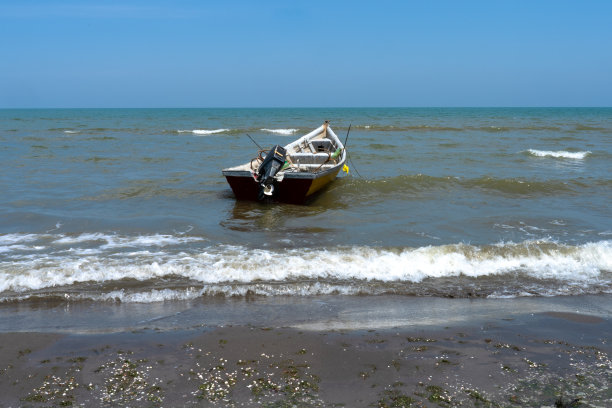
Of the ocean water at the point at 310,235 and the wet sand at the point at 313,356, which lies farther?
the ocean water at the point at 310,235

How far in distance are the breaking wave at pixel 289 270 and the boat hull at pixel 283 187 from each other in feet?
11.0

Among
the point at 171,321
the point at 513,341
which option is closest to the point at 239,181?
the point at 171,321

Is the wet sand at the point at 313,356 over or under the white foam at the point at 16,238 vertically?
under

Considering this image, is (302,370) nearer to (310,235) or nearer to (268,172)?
(310,235)

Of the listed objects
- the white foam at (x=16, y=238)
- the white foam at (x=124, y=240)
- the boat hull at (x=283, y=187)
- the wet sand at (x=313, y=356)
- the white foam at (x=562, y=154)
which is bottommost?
the wet sand at (x=313, y=356)

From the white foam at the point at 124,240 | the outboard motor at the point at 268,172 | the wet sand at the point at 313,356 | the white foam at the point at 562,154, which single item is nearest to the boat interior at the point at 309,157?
the outboard motor at the point at 268,172

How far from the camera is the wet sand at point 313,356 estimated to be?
3.96 m

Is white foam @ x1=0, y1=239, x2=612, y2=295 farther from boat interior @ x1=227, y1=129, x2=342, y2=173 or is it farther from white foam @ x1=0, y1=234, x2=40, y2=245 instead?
boat interior @ x1=227, y1=129, x2=342, y2=173

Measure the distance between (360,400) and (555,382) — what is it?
5.26ft

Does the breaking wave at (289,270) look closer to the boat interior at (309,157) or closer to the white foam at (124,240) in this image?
the white foam at (124,240)

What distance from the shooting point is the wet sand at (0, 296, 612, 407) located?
396 centimetres

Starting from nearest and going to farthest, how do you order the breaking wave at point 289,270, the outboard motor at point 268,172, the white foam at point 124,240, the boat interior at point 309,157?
the breaking wave at point 289,270, the white foam at point 124,240, the outboard motor at point 268,172, the boat interior at point 309,157

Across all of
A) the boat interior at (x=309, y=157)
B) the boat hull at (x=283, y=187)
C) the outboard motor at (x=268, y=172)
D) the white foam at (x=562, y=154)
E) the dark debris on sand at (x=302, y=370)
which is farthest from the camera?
the white foam at (x=562, y=154)

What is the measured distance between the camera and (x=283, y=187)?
40.0 feet
